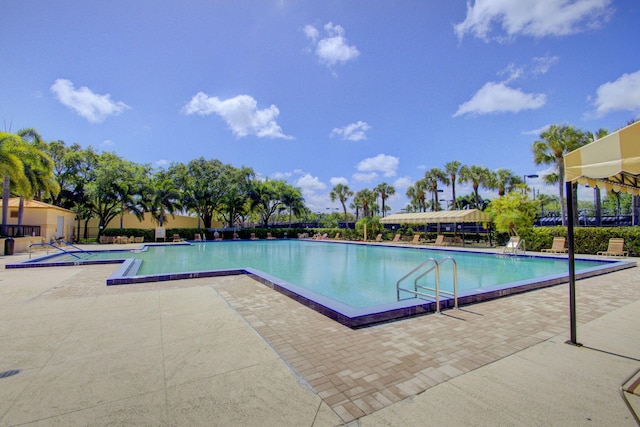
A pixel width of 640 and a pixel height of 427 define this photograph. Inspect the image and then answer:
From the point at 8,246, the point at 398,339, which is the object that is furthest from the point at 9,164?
the point at 398,339

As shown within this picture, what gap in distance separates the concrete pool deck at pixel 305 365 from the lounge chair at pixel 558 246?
10.2 meters

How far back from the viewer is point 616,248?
1178 centimetres

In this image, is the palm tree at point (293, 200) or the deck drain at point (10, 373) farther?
the palm tree at point (293, 200)

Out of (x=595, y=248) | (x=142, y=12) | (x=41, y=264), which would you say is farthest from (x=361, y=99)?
(x=41, y=264)

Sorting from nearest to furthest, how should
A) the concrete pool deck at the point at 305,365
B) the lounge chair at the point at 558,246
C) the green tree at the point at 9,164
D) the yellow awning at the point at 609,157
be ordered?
1. the concrete pool deck at the point at 305,365
2. the yellow awning at the point at 609,157
3. the lounge chair at the point at 558,246
4. the green tree at the point at 9,164

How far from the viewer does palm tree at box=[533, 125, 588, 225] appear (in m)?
18.3

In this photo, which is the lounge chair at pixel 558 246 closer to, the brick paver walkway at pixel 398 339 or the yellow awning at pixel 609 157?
the brick paver walkway at pixel 398 339

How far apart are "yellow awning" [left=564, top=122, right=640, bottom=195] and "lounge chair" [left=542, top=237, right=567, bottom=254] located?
12944 mm

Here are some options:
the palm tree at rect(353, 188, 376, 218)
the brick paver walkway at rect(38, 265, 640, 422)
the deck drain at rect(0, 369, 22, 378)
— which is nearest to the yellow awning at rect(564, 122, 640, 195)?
the brick paver walkway at rect(38, 265, 640, 422)

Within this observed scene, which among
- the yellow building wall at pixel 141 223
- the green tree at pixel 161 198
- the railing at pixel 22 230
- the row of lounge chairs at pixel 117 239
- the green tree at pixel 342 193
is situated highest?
the green tree at pixel 342 193

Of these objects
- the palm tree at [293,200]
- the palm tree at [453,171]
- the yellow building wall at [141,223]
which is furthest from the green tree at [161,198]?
the palm tree at [453,171]

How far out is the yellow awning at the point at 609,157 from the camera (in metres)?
2.47

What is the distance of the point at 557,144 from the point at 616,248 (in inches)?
361

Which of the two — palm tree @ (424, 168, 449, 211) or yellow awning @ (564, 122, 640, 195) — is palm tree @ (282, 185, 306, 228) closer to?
palm tree @ (424, 168, 449, 211)
